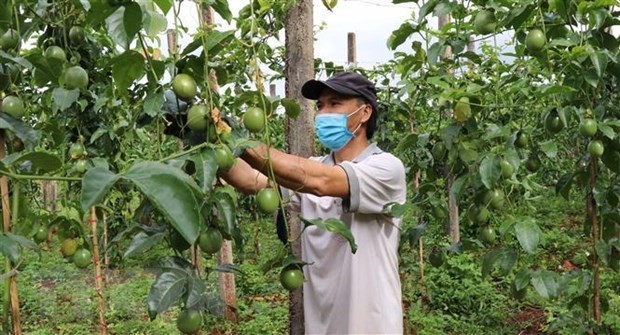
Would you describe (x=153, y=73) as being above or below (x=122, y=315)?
above

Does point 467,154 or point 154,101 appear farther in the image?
point 467,154

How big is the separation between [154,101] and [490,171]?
93cm

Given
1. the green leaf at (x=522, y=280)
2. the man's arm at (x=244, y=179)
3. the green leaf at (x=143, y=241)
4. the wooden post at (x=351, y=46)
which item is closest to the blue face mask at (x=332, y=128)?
the man's arm at (x=244, y=179)

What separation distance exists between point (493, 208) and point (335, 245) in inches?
18.6

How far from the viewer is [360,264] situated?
1.63 metres

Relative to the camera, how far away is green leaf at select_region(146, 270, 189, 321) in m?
0.84

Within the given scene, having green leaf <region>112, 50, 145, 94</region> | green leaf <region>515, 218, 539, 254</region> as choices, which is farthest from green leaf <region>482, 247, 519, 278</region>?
green leaf <region>112, 50, 145, 94</region>

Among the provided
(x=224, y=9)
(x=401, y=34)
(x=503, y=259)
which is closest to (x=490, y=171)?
(x=503, y=259)

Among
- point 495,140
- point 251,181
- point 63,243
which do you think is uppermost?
point 495,140

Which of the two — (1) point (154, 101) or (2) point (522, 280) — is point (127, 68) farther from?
(2) point (522, 280)

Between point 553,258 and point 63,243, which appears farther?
point 553,258

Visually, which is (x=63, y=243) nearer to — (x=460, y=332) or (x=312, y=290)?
(x=312, y=290)

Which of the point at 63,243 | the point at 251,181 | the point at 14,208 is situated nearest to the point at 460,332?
the point at 251,181

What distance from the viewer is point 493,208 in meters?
1.70
